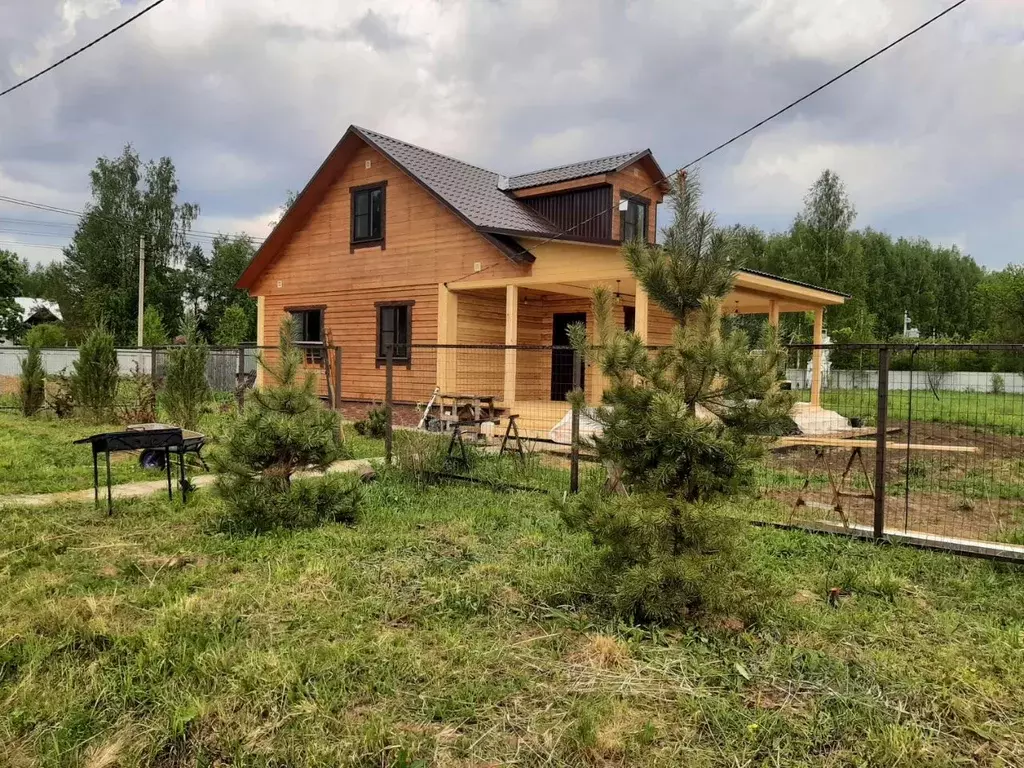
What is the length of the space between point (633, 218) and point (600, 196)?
3.64 feet

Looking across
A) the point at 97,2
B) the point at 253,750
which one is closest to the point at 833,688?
the point at 253,750

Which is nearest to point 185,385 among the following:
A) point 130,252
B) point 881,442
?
point 881,442

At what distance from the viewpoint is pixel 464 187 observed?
1567 cm

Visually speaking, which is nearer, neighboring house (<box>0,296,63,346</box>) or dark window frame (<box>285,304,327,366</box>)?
dark window frame (<box>285,304,327,366</box>)

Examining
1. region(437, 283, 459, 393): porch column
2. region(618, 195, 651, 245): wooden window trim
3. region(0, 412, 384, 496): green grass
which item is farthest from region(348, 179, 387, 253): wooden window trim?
region(618, 195, 651, 245): wooden window trim

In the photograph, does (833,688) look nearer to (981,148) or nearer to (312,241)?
(312,241)

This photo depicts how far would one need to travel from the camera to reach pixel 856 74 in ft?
21.8

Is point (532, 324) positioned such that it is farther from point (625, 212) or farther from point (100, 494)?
point (100, 494)

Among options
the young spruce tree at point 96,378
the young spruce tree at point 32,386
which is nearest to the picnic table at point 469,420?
the young spruce tree at point 96,378

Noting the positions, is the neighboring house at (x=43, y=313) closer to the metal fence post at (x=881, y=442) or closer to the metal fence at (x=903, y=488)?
the metal fence at (x=903, y=488)

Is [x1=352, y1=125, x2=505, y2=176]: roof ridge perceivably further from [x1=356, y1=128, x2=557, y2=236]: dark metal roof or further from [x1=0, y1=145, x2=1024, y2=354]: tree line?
[x1=0, y1=145, x2=1024, y2=354]: tree line

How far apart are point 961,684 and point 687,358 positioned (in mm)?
1982

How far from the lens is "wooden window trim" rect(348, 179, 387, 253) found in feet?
50.0

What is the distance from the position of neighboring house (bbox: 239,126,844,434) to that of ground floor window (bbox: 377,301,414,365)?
1.2 inches
